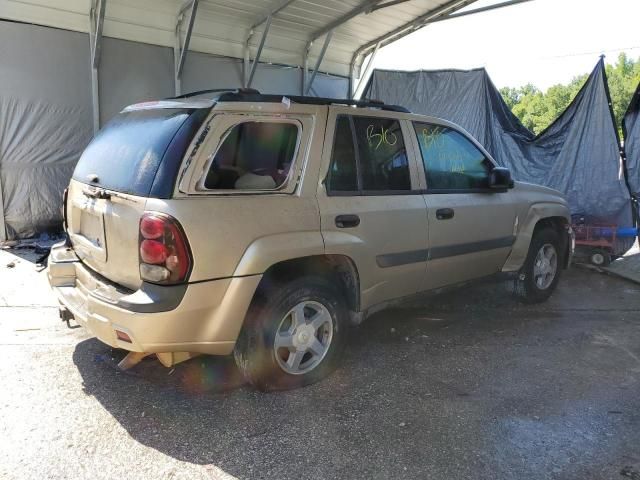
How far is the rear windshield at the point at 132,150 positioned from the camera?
300cm

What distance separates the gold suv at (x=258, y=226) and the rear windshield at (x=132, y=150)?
0.5 inches

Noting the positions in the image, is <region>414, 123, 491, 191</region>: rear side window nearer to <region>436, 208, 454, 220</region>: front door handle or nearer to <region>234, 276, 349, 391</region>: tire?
<region>436, 208, 454, 220</region>: front door handle

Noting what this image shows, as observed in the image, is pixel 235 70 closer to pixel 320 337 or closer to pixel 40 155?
pixel 40 155

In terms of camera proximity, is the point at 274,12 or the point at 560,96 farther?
the point at 560,96

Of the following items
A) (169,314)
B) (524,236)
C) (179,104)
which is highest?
(179,104)

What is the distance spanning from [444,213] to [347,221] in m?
1.07

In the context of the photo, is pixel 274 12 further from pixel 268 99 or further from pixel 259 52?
pixel 268 99

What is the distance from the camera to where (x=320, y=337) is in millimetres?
3637

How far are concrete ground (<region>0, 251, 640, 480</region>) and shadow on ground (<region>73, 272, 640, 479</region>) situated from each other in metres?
0.01

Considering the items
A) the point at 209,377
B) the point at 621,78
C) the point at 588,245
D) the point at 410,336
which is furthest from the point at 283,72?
the point at 621,78

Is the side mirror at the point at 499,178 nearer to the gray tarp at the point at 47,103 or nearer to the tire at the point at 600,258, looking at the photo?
the tire at the point at 600,258

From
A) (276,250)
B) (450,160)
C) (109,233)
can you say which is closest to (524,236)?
(450,160)

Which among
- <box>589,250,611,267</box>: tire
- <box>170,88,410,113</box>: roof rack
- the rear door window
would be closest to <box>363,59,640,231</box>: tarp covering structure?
<box>589,250,611,267</box>: tire

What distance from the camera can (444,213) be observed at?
13.8 ft
